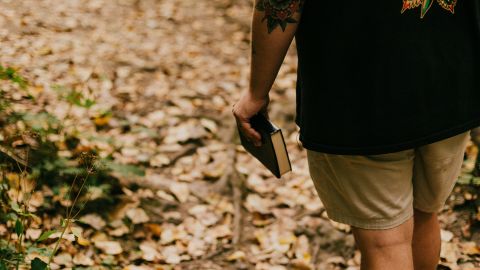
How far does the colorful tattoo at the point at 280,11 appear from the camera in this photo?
54.7 inches

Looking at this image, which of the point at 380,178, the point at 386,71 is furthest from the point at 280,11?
the point at 380,178

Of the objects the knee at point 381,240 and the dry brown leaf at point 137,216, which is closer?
the knee at point 381,240

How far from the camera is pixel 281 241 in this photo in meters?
2.81

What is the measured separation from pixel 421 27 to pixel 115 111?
9.13ft

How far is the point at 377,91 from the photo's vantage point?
55.4 inches

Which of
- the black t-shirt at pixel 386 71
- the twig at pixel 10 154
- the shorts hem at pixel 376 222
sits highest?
the black t-shirt at pixel 386 71

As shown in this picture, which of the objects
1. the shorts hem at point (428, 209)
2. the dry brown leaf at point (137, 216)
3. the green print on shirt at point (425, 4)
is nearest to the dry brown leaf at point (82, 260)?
the dry brown leaf at point (137, 216)

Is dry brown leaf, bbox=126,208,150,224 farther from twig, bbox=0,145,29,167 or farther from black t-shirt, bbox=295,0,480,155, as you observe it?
black t-shirt, bbox=295,0,480,155

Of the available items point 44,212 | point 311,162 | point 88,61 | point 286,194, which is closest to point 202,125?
point 286,194

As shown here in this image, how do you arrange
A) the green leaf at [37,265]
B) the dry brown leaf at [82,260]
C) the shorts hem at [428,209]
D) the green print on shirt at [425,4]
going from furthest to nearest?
the dry brown leaf at [82,260] < the shorts hem at [428,209] < the green leaf at [37,265] < the green print on shirt at [425,4]

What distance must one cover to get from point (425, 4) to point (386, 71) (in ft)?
0.65

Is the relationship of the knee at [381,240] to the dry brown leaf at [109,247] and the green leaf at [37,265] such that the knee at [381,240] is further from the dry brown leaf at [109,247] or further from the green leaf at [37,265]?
the dry brown leaf at [109,247]

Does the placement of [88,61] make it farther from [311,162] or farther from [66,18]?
[311,162]

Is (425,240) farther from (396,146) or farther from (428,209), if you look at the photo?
(396,146)
